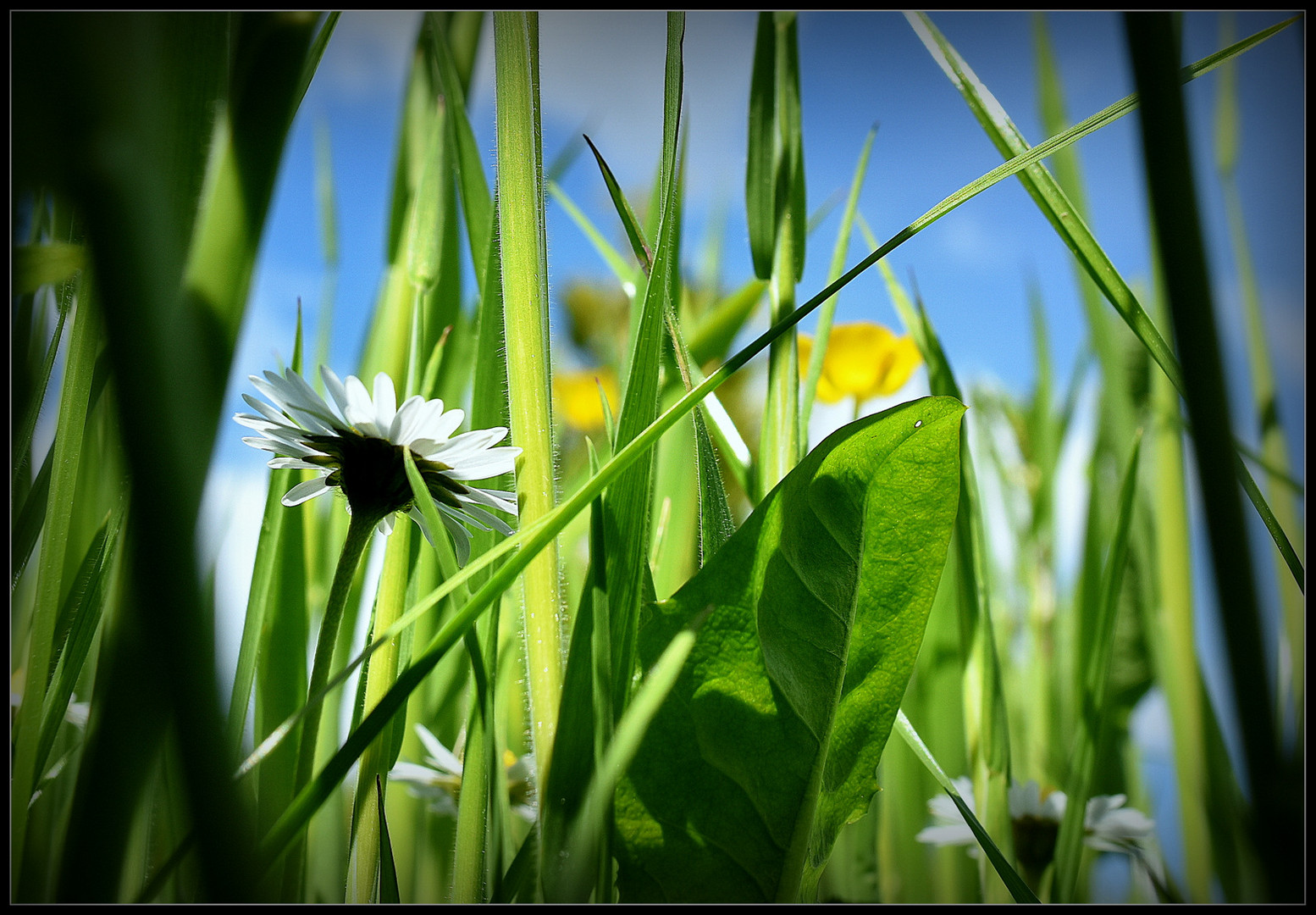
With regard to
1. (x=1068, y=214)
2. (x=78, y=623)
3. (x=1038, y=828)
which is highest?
(x=1068, y=214)

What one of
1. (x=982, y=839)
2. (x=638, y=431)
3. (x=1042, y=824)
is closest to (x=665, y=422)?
(x=638, y=431)

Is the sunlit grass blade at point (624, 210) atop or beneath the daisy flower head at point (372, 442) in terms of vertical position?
atop

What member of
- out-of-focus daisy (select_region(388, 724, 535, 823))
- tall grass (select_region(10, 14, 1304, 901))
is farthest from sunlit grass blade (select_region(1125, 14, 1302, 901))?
out-of-focus daisy (select_region(388, 724, 535, 823))

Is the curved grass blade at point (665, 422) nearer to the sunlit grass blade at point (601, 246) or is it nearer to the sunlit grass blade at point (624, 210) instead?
the sunlit grass blade at point (624, 210)

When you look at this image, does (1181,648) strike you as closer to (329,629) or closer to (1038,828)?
(1038,828)

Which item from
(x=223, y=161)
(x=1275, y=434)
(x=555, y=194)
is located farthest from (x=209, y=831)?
(x=1275, y=434)

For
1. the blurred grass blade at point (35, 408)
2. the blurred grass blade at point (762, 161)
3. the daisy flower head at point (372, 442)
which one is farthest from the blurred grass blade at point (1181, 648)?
the blurred grass blade at point (35, 408)
